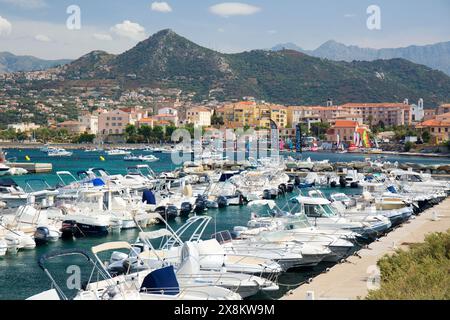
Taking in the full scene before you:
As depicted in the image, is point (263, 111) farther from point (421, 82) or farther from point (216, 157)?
point (421, 82)

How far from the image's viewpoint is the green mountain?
127 m

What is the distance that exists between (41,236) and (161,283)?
932 cm

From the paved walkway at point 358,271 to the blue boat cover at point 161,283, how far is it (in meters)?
1.82

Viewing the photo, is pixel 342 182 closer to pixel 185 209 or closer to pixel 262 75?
pixel 185 209

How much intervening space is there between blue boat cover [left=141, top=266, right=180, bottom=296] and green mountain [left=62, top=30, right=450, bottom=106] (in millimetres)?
115067

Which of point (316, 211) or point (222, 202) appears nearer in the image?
point (316, 211)

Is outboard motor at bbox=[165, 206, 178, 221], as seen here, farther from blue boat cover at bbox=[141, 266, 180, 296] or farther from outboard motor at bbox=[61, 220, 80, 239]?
blue boat cover at bbox=[141, 266, 180, 296]

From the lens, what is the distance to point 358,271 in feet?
40.1

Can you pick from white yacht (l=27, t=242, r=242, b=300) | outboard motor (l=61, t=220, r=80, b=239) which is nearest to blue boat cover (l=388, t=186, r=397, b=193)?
outboard motor (l=61, t=220, r=80, b=239)

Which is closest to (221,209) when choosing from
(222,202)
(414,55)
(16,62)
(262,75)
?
(222,202)

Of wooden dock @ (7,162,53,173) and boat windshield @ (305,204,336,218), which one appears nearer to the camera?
boat windshield @ (305,204,336,218)

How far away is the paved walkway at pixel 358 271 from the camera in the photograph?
10.2 m
